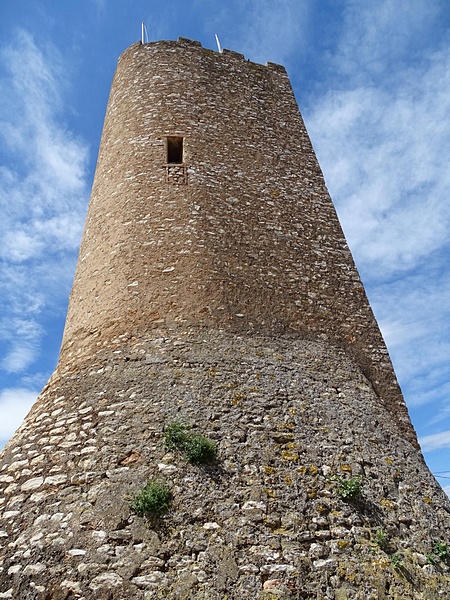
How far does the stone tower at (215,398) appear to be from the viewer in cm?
349

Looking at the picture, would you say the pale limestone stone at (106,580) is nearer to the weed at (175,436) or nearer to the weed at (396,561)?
the weed at (175,436)

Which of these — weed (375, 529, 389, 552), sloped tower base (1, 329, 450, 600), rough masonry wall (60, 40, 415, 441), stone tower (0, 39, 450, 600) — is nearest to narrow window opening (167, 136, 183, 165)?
stone tower (0, 39, 450, 600)

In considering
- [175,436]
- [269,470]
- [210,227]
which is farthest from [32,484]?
[210,227]

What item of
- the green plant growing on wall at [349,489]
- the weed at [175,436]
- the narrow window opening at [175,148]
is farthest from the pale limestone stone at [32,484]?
the narrow window opening at [175,148]

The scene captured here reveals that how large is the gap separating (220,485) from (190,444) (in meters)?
0.45

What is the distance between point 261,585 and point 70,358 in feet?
12.0

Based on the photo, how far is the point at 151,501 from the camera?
3684 mm

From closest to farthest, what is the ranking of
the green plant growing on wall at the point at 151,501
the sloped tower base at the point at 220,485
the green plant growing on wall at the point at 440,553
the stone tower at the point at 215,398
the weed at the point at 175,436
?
the sloped tower base at the point at 220,485
the stone tower at the point at 215,398
the green plant growing on wall at the point at 151,501
the green plant growing on wall at the point at 440,553
the weed at the point at 175,436

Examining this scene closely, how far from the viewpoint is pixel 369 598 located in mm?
3410

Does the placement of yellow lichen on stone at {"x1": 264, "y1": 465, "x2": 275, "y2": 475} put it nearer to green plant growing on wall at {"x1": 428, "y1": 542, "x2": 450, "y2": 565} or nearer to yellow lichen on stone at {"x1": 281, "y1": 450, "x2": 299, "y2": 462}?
yellow lichen on stone at {"x1": 281, "y1": 450, "x2": 299, "y2": 462}

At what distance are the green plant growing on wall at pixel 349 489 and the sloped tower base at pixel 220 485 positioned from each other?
0.17ft

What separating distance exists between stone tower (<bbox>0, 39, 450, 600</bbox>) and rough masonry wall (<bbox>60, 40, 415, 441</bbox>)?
3 centimetres

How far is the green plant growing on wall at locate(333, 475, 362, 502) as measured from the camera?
4184 millimetres

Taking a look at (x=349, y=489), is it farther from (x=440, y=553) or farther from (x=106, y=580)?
(x=106, y=580)
